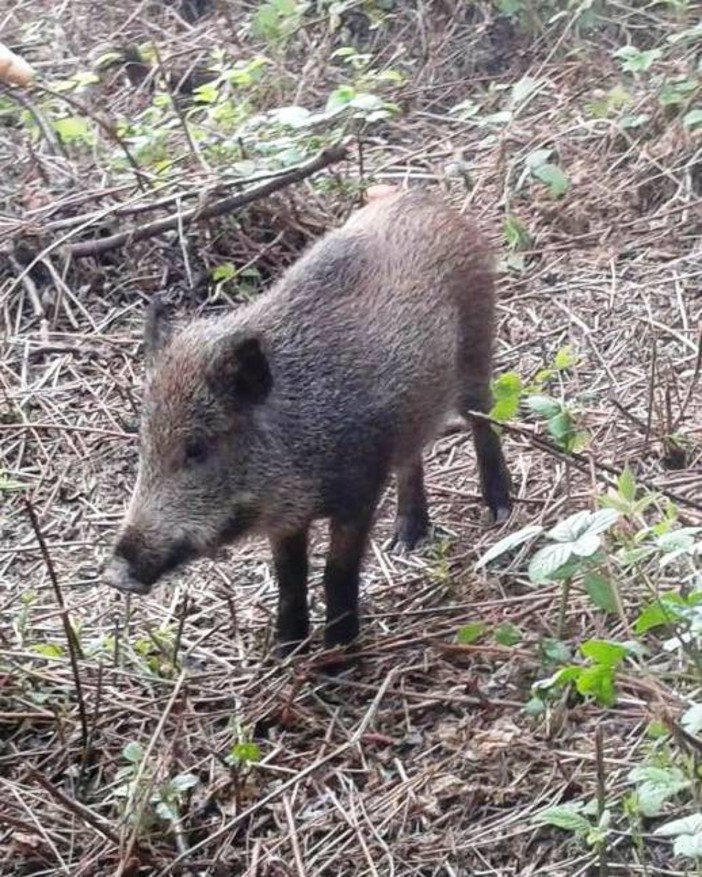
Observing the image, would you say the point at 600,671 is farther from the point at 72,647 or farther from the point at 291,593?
the point at 291,593

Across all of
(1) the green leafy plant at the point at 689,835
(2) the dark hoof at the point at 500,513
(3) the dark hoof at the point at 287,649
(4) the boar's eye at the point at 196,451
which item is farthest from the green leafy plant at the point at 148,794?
(2) the dark hoof at the point at 500,513

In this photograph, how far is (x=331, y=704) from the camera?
16.0 feet

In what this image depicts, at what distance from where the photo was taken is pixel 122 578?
4.65m

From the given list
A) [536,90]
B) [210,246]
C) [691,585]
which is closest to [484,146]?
[536,90]

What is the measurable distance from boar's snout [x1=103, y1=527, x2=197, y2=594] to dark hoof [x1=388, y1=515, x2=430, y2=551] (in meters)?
1.15

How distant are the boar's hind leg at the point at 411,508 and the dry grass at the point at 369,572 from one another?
0.09m

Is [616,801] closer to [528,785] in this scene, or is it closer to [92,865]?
[528,785]

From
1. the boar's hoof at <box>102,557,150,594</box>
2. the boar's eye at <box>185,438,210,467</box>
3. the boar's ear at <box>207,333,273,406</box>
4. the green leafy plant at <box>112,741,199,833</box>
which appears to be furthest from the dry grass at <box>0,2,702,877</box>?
the boar's ear at <box>207,333,273,406</box>

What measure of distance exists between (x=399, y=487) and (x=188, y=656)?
98 centimetres

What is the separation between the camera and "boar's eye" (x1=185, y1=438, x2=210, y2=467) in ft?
15.8

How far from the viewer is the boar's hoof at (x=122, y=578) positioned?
15.2 feet

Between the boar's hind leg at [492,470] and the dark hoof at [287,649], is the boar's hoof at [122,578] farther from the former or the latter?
the boar's hind leg at [492,470]

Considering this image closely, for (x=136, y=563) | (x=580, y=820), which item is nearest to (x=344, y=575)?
(x=136, y=563)

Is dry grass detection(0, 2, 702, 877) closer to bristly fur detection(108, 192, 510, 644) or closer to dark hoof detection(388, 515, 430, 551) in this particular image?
dark hoof detection(388, 515, 430, 551)
